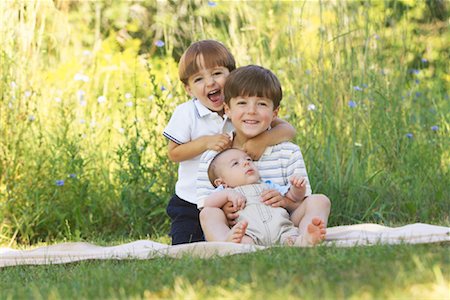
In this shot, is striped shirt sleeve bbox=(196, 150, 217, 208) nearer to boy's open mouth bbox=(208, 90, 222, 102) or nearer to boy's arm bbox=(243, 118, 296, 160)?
boy's arm bbox=(243, 118, 296, 160)

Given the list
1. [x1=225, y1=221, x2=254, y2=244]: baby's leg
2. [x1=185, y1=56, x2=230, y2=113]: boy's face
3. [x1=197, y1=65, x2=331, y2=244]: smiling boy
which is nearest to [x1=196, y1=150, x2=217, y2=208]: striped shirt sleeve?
[x1=197, y1=65, x2=331, y2=244]: smiling boy

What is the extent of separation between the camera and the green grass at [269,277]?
2.96 meters

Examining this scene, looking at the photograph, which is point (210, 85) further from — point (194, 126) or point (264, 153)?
point (264, 153)

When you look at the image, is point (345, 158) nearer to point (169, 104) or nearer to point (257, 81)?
point (169, 104)

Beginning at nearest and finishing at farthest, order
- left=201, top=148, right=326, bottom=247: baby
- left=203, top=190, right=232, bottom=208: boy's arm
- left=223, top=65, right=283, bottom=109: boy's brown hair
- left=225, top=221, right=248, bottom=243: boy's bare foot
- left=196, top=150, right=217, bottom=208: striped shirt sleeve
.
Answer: left=225, top=221, right=248, bottom=243: boy's bare foot, left=201, top=148, right=326, bottom=247: baby, left=203, top=190, right=232, bottom=208: boy's arm, left=223, top=65, right=283, bottom=109: boy's brown hair, left=196, top=150, right=217, bottom=208: striped shirt sleeve

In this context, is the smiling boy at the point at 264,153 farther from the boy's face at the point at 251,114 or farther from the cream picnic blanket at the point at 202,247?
the cream picnic blanket at the point at 202,247

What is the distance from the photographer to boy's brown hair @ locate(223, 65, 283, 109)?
183 inches

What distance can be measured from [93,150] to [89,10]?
188 inches

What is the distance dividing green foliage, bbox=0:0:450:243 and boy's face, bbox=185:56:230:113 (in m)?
0.93

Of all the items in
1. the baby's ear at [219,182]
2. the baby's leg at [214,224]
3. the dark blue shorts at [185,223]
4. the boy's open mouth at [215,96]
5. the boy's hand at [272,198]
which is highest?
the boy's open mouth at [215,96]

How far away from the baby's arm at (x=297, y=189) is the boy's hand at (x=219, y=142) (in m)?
0.41

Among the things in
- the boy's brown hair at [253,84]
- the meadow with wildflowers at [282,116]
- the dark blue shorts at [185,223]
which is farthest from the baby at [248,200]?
the meadow with wildflowers at [282,116]

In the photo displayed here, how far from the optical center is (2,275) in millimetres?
4340

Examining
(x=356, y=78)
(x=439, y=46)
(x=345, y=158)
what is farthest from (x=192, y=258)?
(x=439, y=46)
